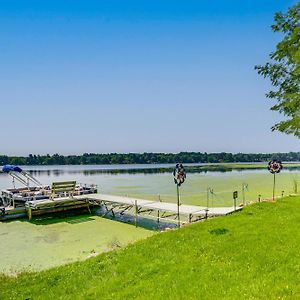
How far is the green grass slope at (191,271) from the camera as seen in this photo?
21.0 ft

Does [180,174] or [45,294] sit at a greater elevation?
[180,174]

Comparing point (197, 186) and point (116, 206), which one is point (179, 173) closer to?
point (116, 206)

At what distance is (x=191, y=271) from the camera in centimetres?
755

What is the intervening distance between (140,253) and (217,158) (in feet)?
564

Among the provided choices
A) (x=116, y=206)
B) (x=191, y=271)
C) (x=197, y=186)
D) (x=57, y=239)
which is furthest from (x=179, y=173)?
(x=197, y=186)

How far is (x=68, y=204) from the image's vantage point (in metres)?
25.4

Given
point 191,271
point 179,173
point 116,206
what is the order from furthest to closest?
1. point 116,206
2. point 179,173
3. point 191,271

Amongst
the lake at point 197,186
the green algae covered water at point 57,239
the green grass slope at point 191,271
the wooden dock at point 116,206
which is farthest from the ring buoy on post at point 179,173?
the lake at point 197,186

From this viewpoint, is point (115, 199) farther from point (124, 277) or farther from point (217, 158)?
point (217, 158)

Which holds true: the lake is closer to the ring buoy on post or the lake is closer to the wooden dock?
the wooden dock

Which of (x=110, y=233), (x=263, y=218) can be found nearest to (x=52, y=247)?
(x=110, y=233)

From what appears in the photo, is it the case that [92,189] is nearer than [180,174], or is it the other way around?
[180,174]

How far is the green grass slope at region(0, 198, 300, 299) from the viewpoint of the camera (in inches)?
252

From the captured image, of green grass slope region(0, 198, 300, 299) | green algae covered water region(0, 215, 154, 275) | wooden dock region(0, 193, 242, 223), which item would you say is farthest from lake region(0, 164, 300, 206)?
green grass slope region(0, 198, 300, 299)
